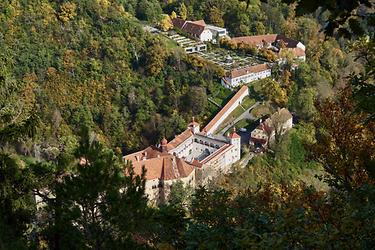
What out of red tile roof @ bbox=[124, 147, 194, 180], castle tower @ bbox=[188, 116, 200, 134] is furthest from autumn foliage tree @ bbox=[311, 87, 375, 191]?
castle tower @ bbox=[188, 116, 200, 134]

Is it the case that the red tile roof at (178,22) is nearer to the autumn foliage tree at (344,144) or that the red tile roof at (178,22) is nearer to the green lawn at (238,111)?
the green lawn at (238,111)

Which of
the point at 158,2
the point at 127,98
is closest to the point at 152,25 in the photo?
the point at 158,2

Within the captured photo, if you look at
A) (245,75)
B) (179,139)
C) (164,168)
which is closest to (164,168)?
(164,168)

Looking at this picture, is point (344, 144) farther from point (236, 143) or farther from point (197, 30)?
point (197, 30)

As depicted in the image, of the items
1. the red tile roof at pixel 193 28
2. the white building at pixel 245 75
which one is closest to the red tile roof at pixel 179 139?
the white building at pixel 245 75

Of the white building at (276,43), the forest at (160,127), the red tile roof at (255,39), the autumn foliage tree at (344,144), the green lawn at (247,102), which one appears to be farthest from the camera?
the red tile roof at (255,39)

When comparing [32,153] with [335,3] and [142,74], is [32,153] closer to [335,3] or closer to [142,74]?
[142,74]
